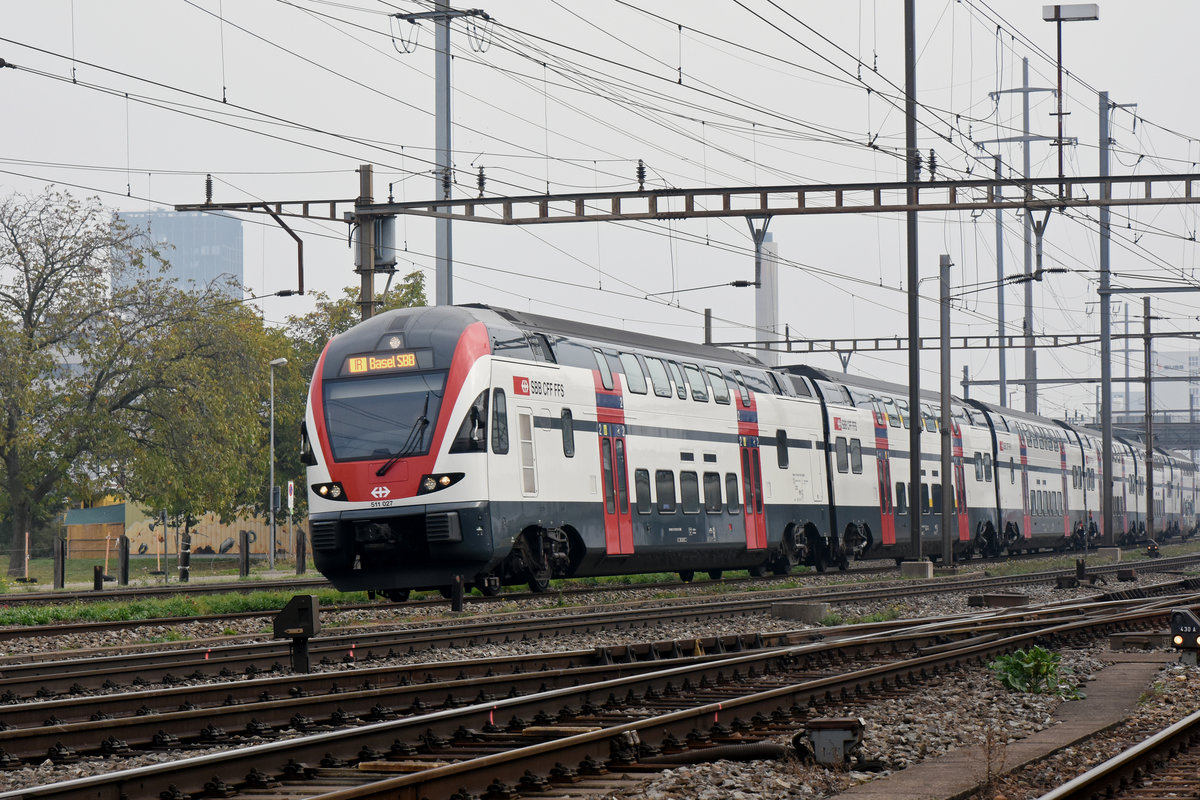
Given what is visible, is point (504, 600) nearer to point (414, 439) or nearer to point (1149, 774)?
point (414, 439)

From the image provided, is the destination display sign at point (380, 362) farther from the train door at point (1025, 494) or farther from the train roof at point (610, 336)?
the train door at point (1025, 494)

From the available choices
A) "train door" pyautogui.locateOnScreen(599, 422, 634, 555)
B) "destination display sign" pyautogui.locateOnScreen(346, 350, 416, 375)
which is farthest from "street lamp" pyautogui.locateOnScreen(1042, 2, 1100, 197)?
"destination display sign" pyautogui.locateOnScreen(346, 350, 416, 375)

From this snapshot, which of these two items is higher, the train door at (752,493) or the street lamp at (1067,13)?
the street lamp at (1067,13)

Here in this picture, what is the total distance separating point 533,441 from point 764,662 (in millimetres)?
8308

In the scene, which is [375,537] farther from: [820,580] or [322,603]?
[820,580]

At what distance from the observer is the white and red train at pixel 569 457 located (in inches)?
772

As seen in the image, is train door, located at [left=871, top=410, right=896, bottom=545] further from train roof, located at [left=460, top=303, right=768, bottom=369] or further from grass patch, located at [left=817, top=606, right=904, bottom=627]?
grass patch, located at [left=817, top=606, right=904, bottom=627]

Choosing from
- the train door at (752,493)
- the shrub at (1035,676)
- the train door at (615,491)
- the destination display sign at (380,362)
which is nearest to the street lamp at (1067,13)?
the train door at (752,493)

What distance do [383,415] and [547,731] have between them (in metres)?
11.1

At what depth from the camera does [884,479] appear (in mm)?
34250

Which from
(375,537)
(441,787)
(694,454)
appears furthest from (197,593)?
(441,787)

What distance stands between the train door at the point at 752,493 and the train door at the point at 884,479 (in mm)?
6777

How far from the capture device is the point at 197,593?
25.1 meters

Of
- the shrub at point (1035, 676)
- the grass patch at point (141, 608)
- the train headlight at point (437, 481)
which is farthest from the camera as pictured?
the grass patch at point (141, 608)
